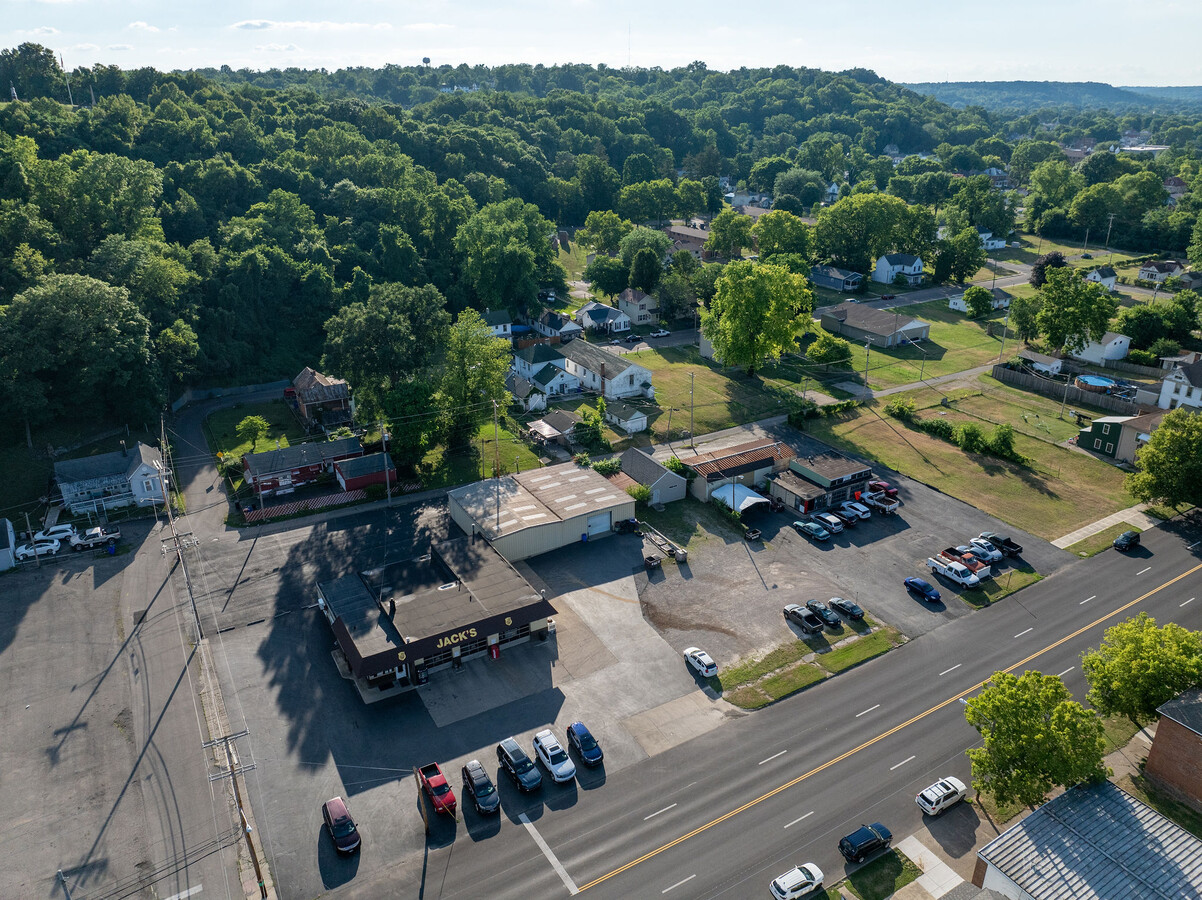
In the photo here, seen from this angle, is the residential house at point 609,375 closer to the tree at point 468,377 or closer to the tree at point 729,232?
the tree at point 468,377

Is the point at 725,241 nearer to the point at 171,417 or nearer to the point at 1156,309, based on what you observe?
the point at 1156,309

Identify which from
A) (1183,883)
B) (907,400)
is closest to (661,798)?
(1183,883)

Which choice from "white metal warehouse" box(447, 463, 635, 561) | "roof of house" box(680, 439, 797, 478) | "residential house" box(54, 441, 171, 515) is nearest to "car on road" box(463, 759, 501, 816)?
"white metal warehouse" box(447, 463, 635, 561)

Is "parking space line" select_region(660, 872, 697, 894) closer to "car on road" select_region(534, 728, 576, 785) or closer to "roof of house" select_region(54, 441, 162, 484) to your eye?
"car on road" select_region(534, 728, 576, 785)

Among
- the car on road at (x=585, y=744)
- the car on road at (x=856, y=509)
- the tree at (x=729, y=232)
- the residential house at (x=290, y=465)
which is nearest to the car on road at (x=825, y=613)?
the car on road at (x=856, y=509)

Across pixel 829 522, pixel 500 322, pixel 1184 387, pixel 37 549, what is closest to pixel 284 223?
pixel 500 322

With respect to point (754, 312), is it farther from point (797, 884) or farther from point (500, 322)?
point (797, 884)
